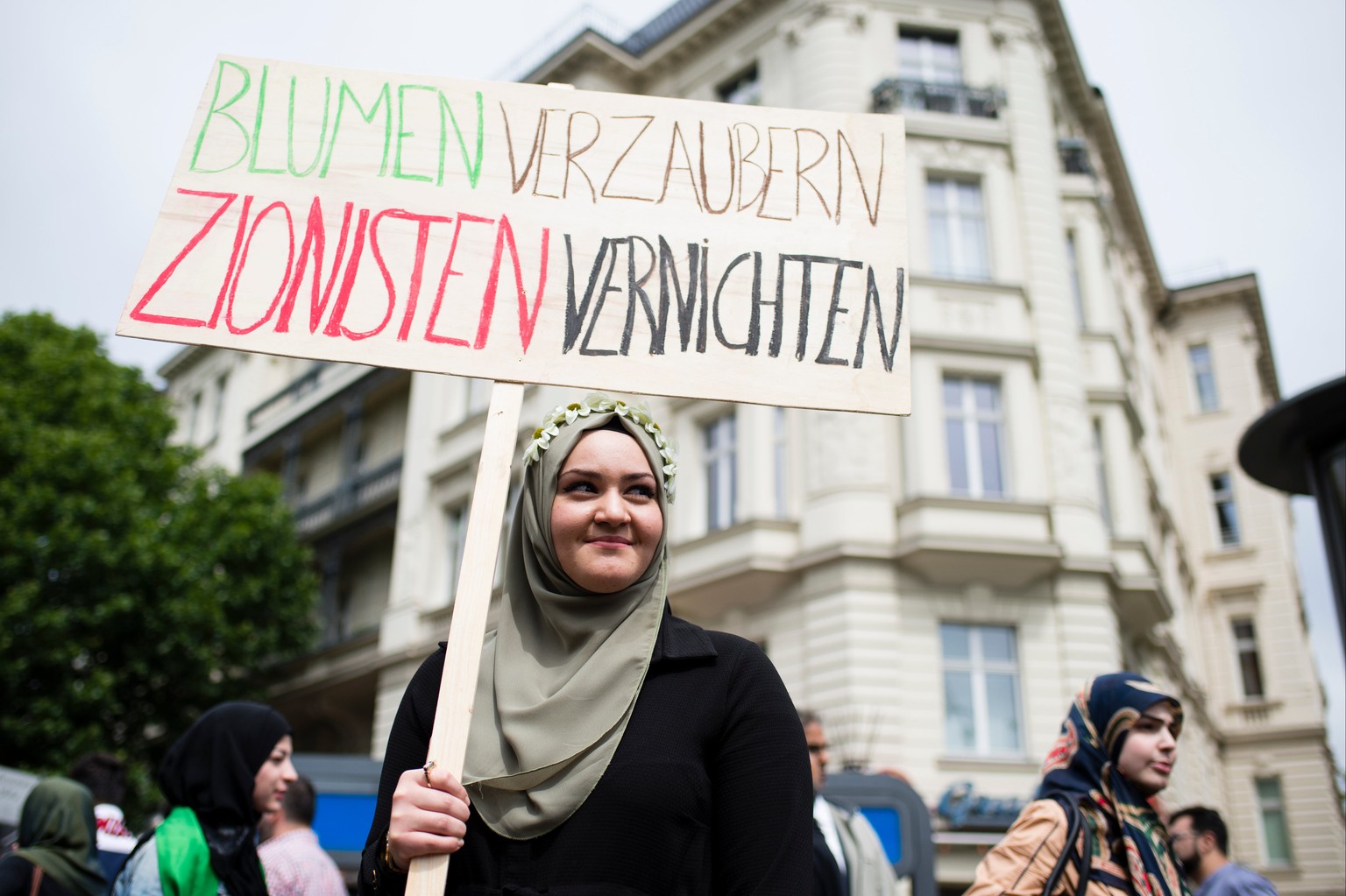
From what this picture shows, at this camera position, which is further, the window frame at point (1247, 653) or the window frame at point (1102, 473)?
the window frame at point (1247, 653)

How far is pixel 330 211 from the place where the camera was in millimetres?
2641

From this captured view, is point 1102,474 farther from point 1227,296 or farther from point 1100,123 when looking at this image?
point 1227,296

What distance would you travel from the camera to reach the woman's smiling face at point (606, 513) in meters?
2.01

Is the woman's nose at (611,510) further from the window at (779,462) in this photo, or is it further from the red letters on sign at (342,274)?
the window at (779,462)

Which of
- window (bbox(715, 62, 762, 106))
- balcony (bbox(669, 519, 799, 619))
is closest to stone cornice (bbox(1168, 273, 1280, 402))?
window (bbox(715, 62, 762, 106))

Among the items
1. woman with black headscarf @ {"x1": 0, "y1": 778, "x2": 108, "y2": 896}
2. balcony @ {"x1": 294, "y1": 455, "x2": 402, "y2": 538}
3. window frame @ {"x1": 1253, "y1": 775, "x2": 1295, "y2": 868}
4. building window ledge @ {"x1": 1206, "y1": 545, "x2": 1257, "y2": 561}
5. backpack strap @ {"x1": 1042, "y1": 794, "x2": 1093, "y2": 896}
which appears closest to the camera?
backpack strap @ {"x1": 1042, "y1": 794, "x2": 1093, "y2": 896}

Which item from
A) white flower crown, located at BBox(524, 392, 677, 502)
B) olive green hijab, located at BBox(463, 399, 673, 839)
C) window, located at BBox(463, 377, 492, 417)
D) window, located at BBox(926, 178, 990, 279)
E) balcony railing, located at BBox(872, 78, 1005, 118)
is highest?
balcony railing, located at BBox(872, 78, 1005, 118)

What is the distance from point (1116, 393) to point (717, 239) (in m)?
17.7

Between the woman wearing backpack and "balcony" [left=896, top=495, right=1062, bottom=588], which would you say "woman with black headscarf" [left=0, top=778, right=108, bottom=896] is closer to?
the woman wearing backpack

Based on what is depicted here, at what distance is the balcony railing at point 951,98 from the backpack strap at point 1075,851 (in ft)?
54.4

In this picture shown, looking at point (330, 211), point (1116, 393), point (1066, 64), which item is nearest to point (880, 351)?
point (330, 211)

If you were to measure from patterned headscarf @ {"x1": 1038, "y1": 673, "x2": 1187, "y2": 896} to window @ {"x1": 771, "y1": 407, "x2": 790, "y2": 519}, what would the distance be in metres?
13.1

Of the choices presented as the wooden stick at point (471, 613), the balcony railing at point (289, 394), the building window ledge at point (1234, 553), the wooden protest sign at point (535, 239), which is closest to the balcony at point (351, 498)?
the balcony railing at point (289, 394)

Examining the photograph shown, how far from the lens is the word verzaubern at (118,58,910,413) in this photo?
245cm
